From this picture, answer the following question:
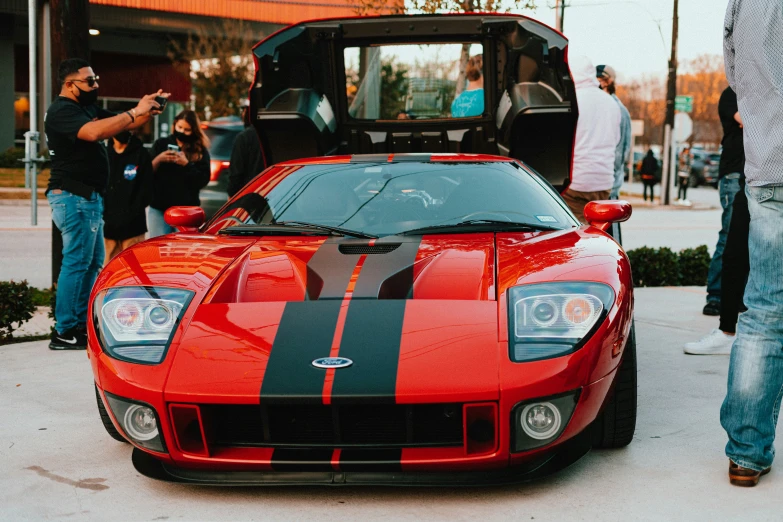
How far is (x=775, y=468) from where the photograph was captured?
3.49 meters

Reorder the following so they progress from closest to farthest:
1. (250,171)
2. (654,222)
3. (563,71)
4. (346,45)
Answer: (563,71), (346,45), (250,171), (654,222)

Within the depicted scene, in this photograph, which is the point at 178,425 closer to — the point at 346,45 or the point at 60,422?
the point at 60,422

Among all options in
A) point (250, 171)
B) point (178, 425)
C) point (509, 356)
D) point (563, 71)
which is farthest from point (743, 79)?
point (250, 171)

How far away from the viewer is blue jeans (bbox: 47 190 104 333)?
5719mm

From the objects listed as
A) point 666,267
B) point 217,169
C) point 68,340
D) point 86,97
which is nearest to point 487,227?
point 68,340

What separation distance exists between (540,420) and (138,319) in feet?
4.68

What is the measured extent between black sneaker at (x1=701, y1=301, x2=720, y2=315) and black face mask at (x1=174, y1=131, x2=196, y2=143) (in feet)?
14.1

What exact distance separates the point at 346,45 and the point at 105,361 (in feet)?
12.6

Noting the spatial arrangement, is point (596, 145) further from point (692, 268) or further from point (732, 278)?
point (692, 268)

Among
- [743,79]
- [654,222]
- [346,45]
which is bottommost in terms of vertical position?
[654,222]

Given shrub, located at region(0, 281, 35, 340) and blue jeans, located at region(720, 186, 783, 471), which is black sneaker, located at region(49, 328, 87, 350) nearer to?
shrub, located at region(0, 281, 35, 340)

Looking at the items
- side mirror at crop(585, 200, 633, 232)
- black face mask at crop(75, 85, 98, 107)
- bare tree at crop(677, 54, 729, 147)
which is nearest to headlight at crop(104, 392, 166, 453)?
side mirror at crop(585, 200, 633, 232)

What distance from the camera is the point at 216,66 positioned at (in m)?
35.7

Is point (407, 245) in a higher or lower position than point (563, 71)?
lower
